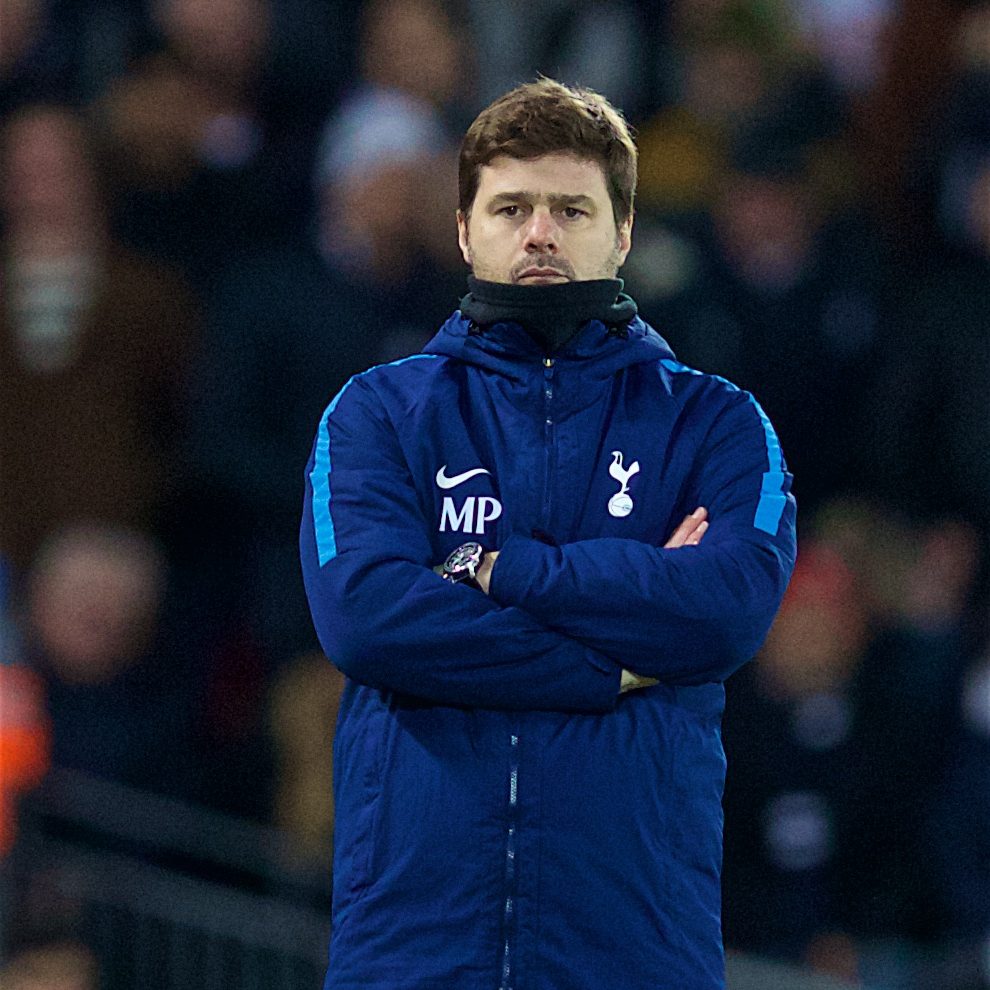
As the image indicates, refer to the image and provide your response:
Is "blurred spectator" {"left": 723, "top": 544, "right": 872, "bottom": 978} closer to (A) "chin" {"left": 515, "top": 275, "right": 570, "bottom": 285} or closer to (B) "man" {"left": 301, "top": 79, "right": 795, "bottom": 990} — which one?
(B) "man" {"left": 301, "top": 79, "right": 795, "bottom": 990}

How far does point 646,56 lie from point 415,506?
495cm

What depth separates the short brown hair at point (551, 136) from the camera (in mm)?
3295

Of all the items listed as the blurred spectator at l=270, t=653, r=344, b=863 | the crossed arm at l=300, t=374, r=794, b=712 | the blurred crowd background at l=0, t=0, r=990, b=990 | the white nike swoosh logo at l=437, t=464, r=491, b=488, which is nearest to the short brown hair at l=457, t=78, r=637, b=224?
the white nike swoosh logo at l=437, t=464, r=491, b=488

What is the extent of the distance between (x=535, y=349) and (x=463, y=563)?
39cm

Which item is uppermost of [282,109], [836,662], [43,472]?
[282,109]

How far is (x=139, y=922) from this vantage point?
575 centimetres

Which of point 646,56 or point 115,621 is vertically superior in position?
point 646,56

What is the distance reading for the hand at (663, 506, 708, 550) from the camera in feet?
10.5

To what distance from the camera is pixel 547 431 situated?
323 centimetres

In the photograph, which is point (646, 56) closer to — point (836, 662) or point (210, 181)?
point (210, 181)

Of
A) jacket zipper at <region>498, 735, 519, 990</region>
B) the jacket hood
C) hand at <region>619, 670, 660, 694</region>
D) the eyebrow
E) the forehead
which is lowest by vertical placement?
jacket zipper at <region>498, 735, 519, 990</region>

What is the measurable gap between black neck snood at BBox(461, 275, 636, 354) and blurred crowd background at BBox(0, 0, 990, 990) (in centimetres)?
291

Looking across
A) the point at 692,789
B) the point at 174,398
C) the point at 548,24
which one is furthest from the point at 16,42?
the point at 692,789

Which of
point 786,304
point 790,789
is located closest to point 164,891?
point 790,789
